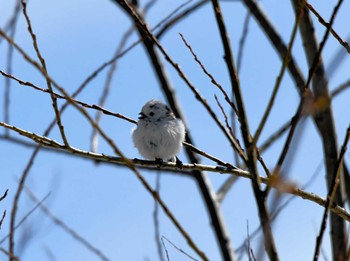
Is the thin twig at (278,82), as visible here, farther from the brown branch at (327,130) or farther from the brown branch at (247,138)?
the brown branch at (327,130)

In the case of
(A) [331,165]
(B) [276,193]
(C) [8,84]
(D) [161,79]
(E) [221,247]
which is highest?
(D) [161,79]

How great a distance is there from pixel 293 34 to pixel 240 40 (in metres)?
2.29

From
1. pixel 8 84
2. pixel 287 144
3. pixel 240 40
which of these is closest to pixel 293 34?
pixel 287 144

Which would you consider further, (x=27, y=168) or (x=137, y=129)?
(x=137, y=129)

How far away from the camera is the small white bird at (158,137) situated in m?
4.47

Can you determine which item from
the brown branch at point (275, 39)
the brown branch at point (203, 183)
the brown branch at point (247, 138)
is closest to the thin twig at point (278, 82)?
the brown branch at point (247, 138)

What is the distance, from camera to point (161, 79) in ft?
17.9

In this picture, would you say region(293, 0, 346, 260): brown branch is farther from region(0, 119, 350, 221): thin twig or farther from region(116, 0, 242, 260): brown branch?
region(0, 119, 350, 221): thin twig

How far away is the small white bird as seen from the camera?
14.7 ft

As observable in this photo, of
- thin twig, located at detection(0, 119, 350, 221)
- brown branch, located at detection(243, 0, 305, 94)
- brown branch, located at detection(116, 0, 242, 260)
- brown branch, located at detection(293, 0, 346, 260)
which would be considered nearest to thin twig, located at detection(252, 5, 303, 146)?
thin twig, located at detection(0, 119, 350, 221)

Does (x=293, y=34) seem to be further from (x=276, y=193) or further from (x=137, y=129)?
(x=137, y=129)

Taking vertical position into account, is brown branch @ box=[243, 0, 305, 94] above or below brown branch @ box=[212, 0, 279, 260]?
above

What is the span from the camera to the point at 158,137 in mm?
4508

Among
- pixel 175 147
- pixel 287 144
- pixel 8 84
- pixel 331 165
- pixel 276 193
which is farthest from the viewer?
pixel 175 147
